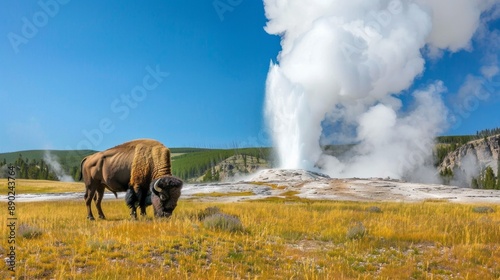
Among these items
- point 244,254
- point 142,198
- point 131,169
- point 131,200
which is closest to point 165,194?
point 142,198

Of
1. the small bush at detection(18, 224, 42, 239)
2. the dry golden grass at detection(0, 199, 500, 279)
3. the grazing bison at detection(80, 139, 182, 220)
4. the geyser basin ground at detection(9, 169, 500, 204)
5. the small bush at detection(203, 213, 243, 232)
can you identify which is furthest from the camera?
the geyser basin ground at detection(9, 169, 500, 204)

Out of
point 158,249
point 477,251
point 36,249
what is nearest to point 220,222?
point 158,249

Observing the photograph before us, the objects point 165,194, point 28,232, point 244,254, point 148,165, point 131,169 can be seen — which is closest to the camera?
point 244,254

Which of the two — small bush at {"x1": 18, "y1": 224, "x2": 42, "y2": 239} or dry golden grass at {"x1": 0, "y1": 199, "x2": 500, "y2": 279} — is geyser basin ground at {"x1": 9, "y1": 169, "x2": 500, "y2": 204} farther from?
small bush at {"x1": 18, "y1": 224, "x2": 42, "y2": 239}

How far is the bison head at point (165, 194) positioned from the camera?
538 inches

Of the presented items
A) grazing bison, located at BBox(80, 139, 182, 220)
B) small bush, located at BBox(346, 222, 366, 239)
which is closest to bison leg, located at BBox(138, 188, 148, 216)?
grazing bison, located at BBox(80, 139, 182, 220)

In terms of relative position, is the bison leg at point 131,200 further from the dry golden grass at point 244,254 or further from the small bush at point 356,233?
the small bush at point 356,233

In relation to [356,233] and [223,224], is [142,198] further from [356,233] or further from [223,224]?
[356,233]

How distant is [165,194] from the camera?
13664 mm

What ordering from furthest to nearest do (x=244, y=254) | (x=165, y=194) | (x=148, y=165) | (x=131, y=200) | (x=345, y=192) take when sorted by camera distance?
(x=345, y=192), (x=148, y=165), (x=131, y=200), (x=165, y=194), (x=244, y=254)

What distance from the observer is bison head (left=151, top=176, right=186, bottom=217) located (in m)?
13.7

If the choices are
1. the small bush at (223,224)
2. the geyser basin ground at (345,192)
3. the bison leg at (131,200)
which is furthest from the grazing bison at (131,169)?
the geyser basin ground at (345,192)

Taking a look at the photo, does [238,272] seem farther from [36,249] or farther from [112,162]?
[112,162]

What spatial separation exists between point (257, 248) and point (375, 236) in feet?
15.5
